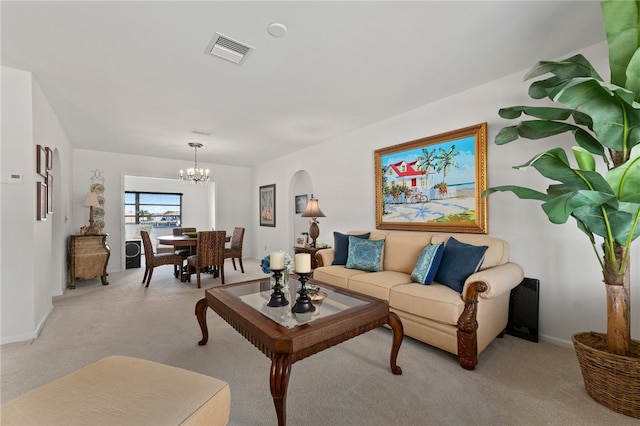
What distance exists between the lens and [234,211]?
7.13 meters

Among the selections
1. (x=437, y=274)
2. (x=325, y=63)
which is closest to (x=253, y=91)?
(x=325, y=63)

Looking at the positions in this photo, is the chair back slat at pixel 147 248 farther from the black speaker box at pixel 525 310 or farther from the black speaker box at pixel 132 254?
the black speaker box at pixel 525 310

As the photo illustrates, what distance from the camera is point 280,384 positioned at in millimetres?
1317

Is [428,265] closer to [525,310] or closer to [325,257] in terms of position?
[525,310]

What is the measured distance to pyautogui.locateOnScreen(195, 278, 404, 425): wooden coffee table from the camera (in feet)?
4.51

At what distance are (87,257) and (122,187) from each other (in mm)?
1942

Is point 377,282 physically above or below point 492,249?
below

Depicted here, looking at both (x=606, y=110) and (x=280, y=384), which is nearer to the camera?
(x=280, y=384)

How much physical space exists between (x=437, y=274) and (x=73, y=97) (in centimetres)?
439

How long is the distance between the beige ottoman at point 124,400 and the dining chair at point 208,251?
3.20 metres

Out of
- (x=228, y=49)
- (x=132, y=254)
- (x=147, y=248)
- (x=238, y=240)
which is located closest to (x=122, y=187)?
(x=132, y=254)

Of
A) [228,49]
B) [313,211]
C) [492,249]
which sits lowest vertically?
[492,249]

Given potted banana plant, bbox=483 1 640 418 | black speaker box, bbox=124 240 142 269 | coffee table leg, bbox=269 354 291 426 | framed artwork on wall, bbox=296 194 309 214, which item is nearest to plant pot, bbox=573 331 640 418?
potted banana plant, bbox=483 1 640 418

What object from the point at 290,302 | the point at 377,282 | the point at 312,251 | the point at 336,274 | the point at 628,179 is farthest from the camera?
the point at 312,251
